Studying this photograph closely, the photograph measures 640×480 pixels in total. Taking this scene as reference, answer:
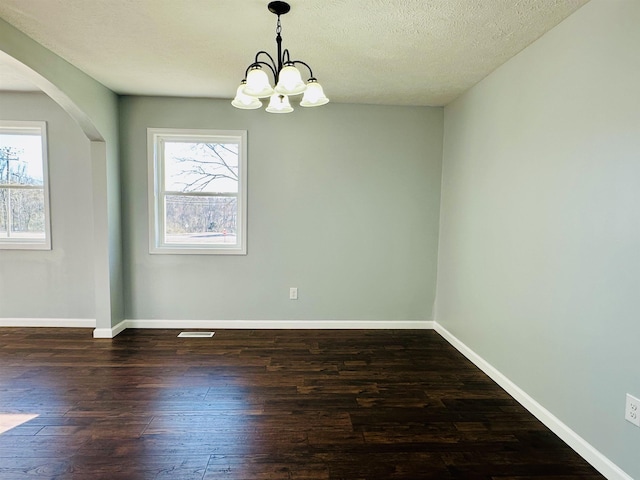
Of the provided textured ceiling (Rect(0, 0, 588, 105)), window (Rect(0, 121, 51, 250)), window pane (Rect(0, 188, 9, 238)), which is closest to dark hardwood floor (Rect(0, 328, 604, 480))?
window (Rect(0, 121, 51, 250))

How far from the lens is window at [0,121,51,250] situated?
3586 mm

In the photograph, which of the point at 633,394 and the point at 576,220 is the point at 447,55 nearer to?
the point at 576,220

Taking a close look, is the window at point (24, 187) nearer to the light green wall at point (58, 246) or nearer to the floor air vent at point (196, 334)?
the light green wall at point (58, 246)

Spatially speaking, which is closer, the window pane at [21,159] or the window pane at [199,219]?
the window pane at [21,159]

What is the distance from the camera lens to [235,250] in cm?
376

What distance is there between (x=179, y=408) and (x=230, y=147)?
2572 millimetres

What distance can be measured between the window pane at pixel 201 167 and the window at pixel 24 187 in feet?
4.18

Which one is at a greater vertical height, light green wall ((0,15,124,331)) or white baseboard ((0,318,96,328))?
light green wall ((0,15,124,331))

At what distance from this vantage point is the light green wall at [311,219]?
3.66 meters

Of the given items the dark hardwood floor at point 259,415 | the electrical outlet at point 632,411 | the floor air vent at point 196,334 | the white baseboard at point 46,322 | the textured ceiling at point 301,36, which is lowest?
the dark hardwood floor at point 259,415

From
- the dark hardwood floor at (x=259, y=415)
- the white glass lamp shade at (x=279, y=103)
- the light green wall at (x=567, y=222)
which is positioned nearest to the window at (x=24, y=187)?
the dark hardwood floor at (x=259, y=415)

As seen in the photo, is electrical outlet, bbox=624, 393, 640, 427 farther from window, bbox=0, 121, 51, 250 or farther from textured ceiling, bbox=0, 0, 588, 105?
window, bbox=0, 121, 51, 250

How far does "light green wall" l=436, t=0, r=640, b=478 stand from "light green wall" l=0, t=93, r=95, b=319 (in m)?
3.95

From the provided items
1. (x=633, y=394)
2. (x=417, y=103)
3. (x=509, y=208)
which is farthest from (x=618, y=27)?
(x=417, y=103)
